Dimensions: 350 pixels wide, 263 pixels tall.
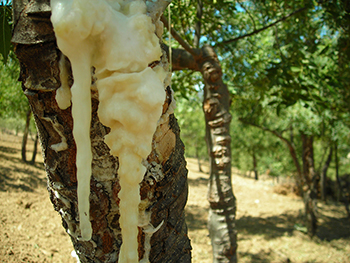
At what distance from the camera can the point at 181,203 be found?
1197 mm

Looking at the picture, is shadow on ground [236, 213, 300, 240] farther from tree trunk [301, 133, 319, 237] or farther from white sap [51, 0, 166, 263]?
white sap [51, 0, 166, 263]

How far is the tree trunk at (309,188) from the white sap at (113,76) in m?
6.27

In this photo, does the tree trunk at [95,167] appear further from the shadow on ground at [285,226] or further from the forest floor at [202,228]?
the shadow on ground at [285,226]

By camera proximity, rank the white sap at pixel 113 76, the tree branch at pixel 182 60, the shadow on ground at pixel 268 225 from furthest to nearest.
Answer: the shadow on ground at pixel 268 225
the tree branch at pixel 182 60
the white sap at pixel 113 76

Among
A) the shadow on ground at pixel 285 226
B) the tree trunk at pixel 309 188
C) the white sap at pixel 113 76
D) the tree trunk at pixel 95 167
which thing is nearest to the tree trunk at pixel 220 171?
the tree trunk at pixel 95 167

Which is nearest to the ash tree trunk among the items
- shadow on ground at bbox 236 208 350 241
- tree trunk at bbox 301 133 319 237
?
shadow on ground at bbox 236 208 350 241

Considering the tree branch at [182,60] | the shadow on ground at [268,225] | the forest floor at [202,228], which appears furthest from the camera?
the shadow on ground at [268,225]

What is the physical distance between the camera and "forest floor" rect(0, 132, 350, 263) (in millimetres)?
2951

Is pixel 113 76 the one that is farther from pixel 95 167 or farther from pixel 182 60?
pixel 182 60

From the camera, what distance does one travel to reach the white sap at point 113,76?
0.71 m

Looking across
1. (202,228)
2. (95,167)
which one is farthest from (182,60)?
(202,228)

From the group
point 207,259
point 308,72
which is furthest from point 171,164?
point 207,259

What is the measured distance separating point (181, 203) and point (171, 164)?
0.79ft

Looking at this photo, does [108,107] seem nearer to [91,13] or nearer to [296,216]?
[91,13]
